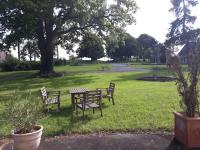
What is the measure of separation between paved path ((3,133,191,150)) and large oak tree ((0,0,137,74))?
19.9 m

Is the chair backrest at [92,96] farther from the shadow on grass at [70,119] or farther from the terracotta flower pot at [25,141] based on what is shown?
the terracotta flower pot at [25,141]

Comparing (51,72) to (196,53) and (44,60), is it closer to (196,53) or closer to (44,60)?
(44,60)

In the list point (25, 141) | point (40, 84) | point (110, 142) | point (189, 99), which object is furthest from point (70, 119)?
point (40, 84)

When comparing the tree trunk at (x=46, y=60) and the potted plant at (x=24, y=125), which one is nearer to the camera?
the potted plant at (x=24, y=125)

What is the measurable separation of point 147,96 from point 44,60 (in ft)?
69.3

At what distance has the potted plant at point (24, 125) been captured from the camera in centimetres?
623

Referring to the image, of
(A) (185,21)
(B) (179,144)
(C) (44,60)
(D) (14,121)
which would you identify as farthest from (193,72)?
(A) (185,21)

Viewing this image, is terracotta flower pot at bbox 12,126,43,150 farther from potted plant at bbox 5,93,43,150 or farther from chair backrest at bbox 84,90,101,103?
chair backrest at bbox 84,90,101,103

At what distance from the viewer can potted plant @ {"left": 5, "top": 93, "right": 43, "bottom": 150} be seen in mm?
6230

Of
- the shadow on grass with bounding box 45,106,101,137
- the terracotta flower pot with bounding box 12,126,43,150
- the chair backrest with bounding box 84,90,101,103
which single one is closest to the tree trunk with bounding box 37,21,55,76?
the shadow on grass with bounding box 45,106,101,137

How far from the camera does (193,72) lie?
21.8 ft

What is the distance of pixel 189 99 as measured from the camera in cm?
667

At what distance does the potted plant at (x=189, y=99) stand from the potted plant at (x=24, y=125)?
10.8 ft

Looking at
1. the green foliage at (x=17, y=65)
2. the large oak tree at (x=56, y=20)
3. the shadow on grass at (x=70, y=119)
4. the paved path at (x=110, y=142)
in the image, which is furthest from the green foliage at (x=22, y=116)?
the green foliage at (x=17, y=65)
